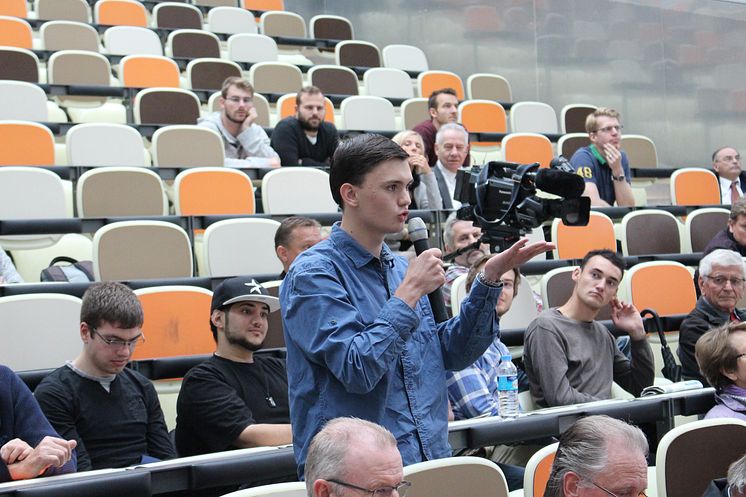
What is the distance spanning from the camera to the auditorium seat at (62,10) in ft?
29.4

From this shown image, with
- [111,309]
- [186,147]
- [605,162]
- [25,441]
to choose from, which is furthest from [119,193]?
[605,162]

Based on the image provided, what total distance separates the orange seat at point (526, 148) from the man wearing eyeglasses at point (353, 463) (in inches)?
203

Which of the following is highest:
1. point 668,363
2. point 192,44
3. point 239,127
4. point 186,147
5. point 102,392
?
point 192,44

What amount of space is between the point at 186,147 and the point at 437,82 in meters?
3.54

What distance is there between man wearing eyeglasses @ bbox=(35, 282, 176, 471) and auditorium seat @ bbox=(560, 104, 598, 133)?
18.3ft

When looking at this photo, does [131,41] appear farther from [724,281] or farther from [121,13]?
[724,281]

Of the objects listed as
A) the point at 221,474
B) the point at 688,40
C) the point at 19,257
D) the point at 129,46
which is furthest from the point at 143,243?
the point at 688,40

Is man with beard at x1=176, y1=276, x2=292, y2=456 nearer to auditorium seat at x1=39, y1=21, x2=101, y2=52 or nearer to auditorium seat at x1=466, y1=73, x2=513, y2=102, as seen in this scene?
auditorium seat at x1=39, y1=21, x2=101, y2=52

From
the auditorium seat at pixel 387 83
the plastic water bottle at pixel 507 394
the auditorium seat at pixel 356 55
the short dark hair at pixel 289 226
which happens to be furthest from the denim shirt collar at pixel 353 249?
the auditorium seat at pixel 356 55

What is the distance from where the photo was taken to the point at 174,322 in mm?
3836

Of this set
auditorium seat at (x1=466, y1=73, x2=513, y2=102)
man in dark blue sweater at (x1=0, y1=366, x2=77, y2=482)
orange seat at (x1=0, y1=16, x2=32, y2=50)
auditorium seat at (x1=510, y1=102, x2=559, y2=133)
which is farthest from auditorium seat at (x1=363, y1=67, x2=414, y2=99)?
man in dark blue sweater at (x1=0, y1=366, x2=77, y2=482)

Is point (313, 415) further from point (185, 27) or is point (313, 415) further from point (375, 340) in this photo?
point (185, 27)

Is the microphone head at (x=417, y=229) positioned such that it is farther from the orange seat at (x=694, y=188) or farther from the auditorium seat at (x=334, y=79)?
the auditorium seat at (x=334, y=79)

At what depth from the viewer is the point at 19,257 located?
15.1ft
